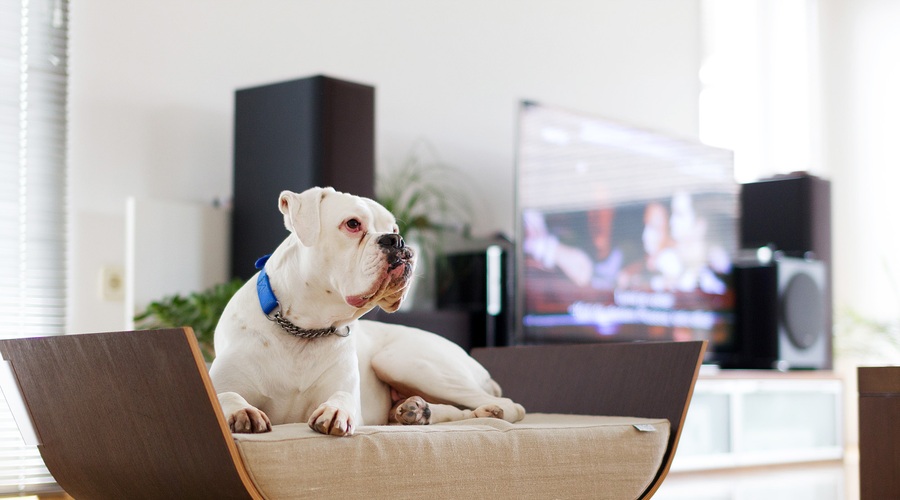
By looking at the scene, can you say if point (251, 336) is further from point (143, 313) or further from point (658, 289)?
point (658, 289)

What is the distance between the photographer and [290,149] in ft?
12.2

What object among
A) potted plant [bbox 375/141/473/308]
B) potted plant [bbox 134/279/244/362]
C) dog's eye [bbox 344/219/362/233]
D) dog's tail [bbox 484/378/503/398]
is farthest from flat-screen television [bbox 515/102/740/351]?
dog's eye [bbox 344/219/362/233]

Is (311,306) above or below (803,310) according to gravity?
above

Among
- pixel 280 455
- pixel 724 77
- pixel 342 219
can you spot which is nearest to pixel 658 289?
pixel 724 77

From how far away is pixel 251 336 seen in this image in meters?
1.96

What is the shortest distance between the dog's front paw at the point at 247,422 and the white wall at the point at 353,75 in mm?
2006

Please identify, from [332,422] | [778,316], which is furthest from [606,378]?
[778,316]

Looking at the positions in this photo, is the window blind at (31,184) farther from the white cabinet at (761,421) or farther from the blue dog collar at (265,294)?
the white cabinet at (761,421)

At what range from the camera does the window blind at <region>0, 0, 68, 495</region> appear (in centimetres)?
339

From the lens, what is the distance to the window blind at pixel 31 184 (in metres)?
3.39

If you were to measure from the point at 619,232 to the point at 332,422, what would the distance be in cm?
353

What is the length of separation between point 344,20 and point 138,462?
3.09 m

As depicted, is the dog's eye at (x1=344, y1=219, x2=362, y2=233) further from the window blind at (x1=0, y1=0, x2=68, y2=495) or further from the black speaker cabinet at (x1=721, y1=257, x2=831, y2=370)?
the black speaker cabinet at (x1=721, y1=257, x2=831, y2=370)

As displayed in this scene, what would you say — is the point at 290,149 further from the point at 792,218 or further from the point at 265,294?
the point at 792,218
